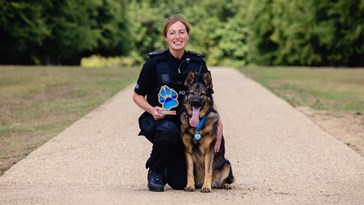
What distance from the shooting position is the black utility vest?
712 centimetres

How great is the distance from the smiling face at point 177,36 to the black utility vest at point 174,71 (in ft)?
0.49

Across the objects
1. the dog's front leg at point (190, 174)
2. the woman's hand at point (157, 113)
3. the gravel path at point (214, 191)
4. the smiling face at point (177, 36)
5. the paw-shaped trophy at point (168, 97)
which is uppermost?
the smiling face at point (177, 36)

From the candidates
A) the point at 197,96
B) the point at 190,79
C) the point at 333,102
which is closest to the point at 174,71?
the point at 190,79

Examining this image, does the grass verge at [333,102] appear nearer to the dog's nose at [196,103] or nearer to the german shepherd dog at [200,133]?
the german shepherd dog at [200,133]

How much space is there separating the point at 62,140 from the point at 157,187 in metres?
4.51

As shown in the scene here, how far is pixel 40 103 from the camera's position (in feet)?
63.1

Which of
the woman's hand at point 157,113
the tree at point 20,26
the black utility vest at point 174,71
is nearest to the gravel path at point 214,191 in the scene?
the woman's hand at point 157,113

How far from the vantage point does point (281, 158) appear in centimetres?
1002

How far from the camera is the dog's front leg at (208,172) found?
6.96 meters

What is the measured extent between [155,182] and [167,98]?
839mm

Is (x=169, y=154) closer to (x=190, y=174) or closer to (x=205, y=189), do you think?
(x=190, y=174)

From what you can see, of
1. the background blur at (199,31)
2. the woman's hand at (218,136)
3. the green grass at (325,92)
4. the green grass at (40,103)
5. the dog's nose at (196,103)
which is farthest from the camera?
the background blur at (199,31)

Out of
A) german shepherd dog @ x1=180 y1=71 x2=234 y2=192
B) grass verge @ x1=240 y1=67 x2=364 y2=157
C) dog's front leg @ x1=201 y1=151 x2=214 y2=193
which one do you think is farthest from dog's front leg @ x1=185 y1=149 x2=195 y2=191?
grass verge @ x1=240 y1=67 x2=364 y2=157

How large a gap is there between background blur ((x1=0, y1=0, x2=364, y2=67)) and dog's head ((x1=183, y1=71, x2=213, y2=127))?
26.0m
